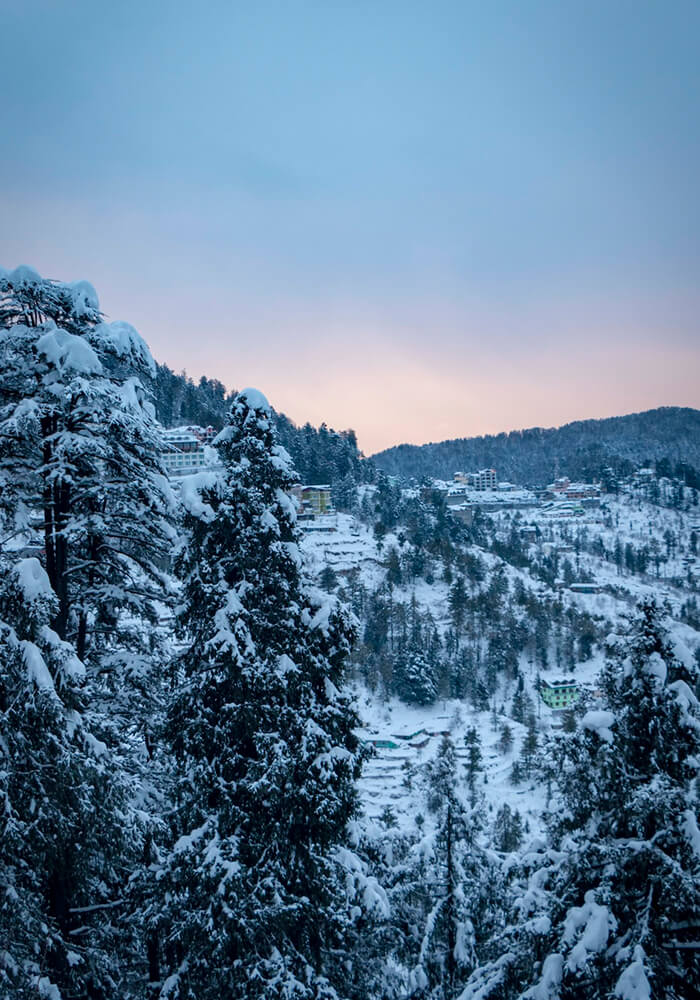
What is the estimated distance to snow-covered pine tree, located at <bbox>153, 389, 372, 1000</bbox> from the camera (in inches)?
260

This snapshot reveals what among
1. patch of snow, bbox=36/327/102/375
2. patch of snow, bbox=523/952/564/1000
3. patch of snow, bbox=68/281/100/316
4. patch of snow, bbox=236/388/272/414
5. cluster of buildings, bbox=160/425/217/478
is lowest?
patch of snow, bbox=523/952/564/1000

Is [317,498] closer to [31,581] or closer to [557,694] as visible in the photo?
[557,694]

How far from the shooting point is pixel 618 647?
21.6 ft

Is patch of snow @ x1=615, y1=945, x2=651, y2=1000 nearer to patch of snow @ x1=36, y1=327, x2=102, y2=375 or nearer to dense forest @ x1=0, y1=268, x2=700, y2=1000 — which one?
dense forest @ x1=0, y1=268, x2=700, y2=1000

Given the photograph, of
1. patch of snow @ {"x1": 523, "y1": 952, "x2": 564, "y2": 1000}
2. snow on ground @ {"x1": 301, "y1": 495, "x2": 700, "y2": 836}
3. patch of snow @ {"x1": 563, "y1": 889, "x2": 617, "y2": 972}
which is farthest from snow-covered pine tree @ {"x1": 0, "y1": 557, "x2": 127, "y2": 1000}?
patch of snow @ {"x1": 563, "y1": 889, "x2": 617, "y2": 972}

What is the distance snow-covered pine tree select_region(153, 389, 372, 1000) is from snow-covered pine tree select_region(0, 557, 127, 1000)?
3.00ft

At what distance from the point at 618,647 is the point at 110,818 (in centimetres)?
527

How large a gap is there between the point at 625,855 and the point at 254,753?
3942 mm

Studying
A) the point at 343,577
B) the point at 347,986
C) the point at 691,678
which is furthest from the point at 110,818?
the point at 343,577

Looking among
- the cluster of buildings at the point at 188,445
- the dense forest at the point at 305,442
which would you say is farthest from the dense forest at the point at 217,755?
the dense forest at the point at 305,442

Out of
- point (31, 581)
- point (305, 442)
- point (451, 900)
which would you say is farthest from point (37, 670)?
point (305, 442)

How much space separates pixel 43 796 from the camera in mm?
5578

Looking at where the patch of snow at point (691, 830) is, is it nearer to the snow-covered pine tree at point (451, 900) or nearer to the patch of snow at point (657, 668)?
the patch of snow at point (657, 668)

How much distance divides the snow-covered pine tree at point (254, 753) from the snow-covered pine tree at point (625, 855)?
209cm
